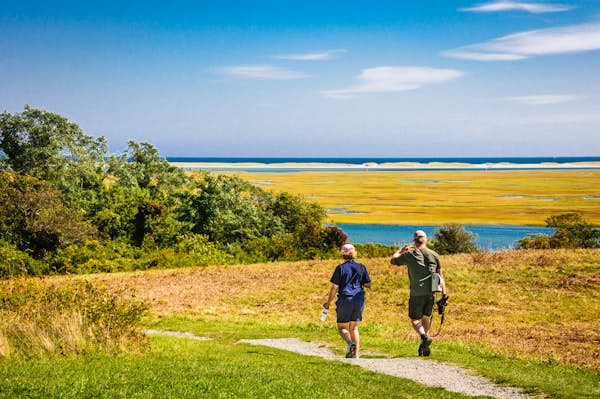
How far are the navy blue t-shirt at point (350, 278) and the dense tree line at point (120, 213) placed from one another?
1182 inches

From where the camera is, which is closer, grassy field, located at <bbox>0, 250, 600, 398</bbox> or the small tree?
grassy field, located at <bbox>0, 250, 600, 398</bbox>

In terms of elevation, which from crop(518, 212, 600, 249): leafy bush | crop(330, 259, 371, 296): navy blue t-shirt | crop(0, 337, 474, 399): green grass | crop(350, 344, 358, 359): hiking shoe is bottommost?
crop(518, 212, 600, 249): leafy bush

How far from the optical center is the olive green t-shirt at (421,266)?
478 inches

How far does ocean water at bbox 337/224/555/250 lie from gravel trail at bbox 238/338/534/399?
50.3m

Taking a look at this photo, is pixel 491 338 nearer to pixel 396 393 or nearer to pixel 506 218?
pixel 396 393

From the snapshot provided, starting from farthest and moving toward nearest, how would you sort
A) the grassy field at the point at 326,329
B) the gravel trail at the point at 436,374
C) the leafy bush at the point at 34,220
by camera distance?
the leafy bush at the point at 34,220 < the gravel trail at the point at 436,374 < the grassy field at the point at 326,329

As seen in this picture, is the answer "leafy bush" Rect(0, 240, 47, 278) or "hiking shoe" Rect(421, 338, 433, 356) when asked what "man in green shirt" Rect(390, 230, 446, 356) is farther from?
"leafy bush" Rect(0, 240, 47, 278)

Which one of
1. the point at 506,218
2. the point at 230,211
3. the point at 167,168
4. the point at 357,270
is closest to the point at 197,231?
the point at 230,211

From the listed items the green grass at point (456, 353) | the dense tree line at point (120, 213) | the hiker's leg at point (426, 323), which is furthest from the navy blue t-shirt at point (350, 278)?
the dense tree line at point (120, 213)

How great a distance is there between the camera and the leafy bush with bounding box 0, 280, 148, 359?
11273 mm

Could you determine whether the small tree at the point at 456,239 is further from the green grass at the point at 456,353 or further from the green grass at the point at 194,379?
the green grass at the point at 194,379

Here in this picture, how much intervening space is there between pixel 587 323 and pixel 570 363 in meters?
7.29

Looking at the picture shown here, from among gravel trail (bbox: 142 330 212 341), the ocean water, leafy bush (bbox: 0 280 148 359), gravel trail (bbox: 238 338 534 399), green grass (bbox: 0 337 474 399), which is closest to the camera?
green grass (bbox: 0 337 474 399)

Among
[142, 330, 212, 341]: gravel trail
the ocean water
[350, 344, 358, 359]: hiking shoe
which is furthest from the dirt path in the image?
the ocean water
